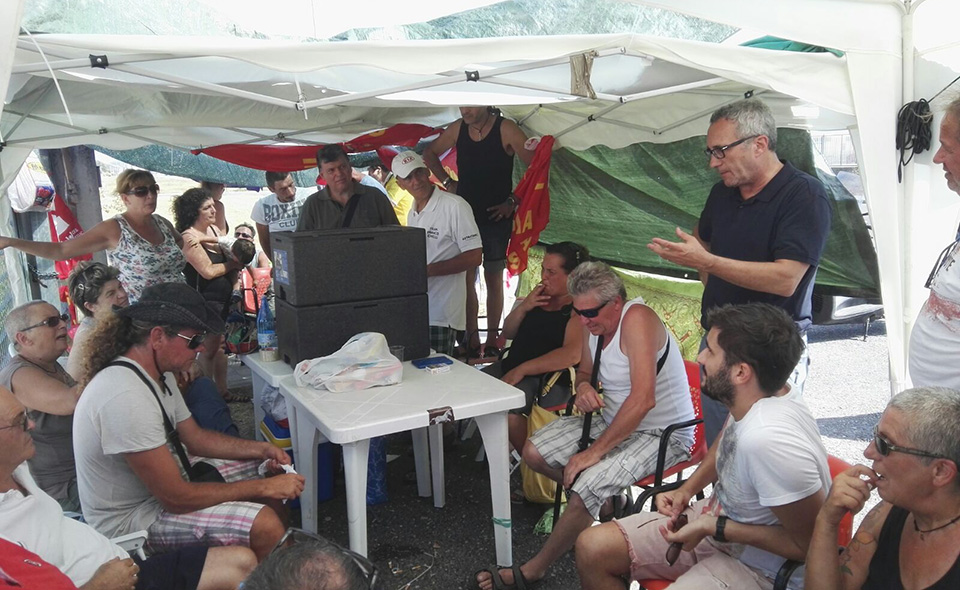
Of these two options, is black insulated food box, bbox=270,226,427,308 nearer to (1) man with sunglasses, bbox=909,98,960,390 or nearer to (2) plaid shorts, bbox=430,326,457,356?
(2) plaid shorts, bbox=430,326,457,356

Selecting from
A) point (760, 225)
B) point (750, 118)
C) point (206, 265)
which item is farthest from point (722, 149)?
point (206, 265)

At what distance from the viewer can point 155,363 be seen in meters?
2.27

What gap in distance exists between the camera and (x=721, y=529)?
1858 millimetres

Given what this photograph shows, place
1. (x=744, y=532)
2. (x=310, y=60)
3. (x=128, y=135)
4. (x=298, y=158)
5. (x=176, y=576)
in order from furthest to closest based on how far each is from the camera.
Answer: (x=298, y=158) → (x=128, y=135) → (x=310, y=60) → (x=176, y=576) → (x=744, y=532)

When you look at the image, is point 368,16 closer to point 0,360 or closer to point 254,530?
point 254,530

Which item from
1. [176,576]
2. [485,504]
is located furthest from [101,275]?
[485,504]

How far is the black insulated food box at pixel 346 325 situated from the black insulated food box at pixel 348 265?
3cm

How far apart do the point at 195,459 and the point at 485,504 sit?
146cm

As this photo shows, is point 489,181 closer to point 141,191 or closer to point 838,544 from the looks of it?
point 141,191

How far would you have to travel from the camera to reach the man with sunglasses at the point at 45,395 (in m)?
2.51

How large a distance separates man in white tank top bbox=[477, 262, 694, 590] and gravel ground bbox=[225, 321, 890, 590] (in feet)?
0.89

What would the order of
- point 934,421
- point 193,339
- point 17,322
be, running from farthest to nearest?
point 17,322 < point 193,339 < point 934,421

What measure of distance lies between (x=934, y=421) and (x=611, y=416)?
1.52 metres

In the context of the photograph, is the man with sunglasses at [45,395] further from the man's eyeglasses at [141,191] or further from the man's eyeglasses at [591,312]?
the man's eyeglasses at [591,312]
